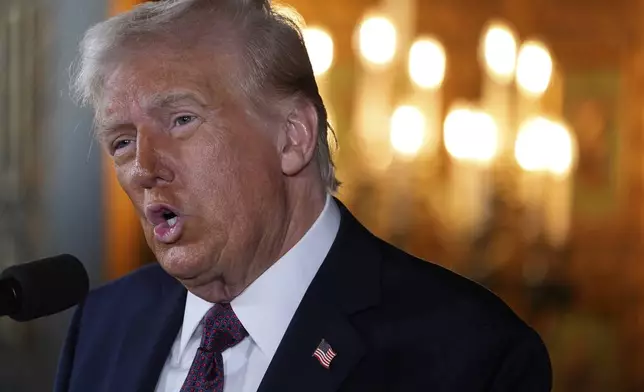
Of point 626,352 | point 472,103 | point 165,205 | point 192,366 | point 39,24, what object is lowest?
point 626,352

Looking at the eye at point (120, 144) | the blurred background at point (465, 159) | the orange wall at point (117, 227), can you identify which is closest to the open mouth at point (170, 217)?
the eye at point (120, 144)

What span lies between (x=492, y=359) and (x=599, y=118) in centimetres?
561

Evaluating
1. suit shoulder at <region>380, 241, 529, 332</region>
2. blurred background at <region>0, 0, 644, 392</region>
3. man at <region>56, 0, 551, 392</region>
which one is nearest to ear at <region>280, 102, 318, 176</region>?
man at <region>56, 0, 551, 392</region>

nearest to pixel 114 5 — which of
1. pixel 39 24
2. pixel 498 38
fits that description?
pixel 39 24

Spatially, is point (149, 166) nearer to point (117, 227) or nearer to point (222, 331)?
point (222, 331)

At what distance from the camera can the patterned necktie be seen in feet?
5.51

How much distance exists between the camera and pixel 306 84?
5.70 feet

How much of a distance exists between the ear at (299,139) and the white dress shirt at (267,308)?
0.11 meters

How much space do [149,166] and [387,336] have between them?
1.42ft

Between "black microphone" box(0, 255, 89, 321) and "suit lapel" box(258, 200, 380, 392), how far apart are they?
337 millimetres

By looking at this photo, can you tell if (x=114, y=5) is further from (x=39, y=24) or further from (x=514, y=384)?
(x=514, y=384)

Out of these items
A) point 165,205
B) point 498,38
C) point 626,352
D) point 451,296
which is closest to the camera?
point 165,205

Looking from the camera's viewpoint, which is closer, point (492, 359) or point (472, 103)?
point (492, 359)

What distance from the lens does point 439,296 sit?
5.62 feet
